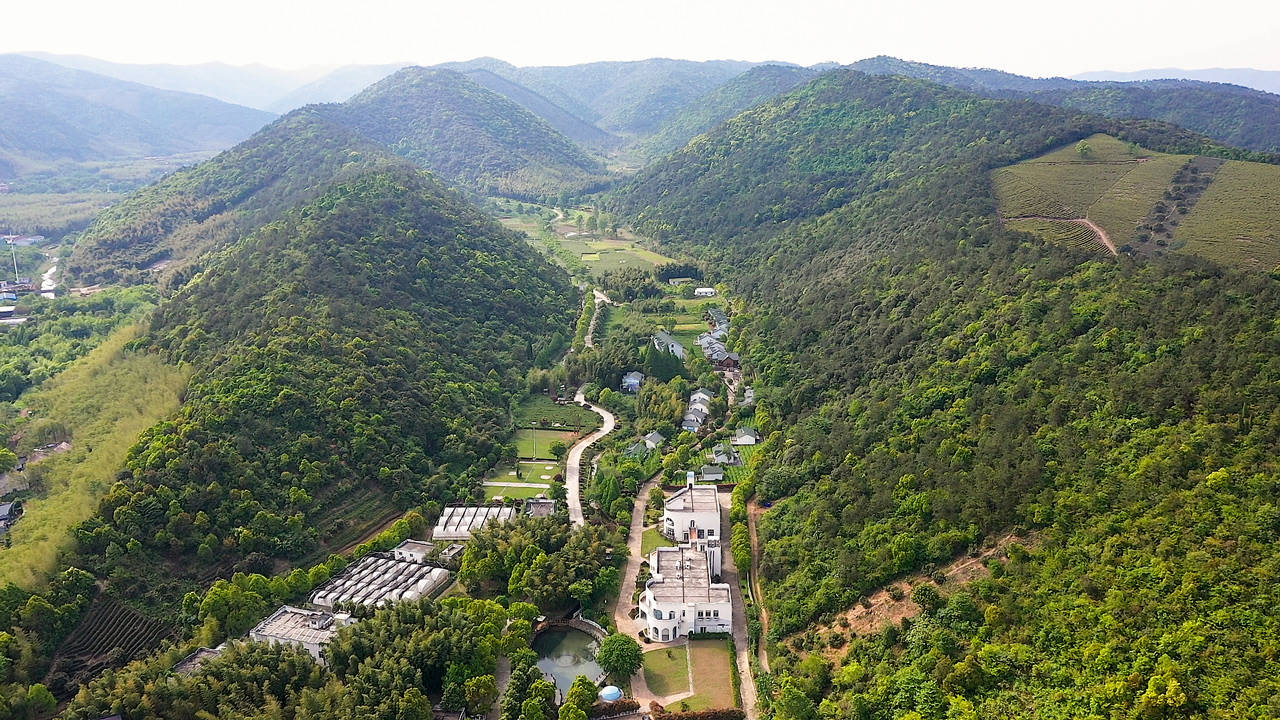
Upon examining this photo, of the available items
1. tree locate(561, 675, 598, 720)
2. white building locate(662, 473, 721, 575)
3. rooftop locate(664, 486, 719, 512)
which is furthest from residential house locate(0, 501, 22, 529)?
rooftop locate(664, 486, 719, 512)

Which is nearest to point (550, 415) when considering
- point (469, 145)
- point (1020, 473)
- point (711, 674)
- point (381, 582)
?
point (381, 582)

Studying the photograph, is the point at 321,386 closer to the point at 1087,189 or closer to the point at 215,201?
the point at 1087,189

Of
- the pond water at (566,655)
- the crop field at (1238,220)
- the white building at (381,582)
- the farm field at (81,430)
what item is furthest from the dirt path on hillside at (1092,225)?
the farm field at (81,430)

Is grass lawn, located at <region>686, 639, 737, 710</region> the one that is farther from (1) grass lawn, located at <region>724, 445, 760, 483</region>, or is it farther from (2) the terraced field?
(2) the terraced field

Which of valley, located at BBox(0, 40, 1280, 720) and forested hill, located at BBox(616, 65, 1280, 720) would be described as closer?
forested hill, located at BBox(616, 65, 1280, 720)

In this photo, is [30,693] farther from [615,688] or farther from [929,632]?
[929,632]

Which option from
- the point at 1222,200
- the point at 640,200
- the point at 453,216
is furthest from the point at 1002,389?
the point at 640,200
